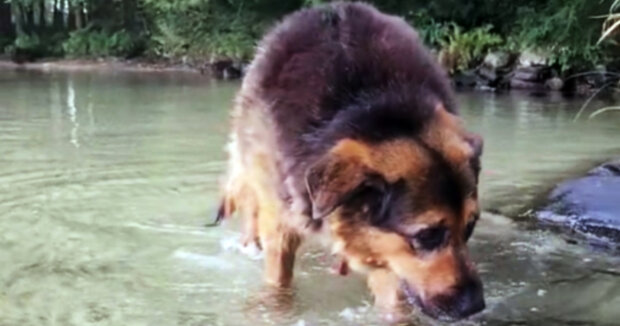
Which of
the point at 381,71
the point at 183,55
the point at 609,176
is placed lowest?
the point at 183,55

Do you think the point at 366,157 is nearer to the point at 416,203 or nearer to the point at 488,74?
the point at 416,203

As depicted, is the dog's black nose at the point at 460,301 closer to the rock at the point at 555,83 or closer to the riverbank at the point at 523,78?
the riverbank at the point at 523,78

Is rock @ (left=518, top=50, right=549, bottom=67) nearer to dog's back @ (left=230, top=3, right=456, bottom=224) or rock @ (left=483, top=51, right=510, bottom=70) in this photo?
rock @ (left=483, top=51, right=510, bottom=70)

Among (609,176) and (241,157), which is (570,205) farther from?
(241,157)

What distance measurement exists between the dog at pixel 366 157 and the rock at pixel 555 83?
13638mm

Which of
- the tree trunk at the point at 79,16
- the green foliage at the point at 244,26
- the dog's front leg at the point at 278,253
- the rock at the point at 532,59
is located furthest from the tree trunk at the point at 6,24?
the dog's front leg at the point at 278,253

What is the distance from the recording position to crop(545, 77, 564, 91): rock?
17344 millimetres

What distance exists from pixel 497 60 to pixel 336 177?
52.6ft

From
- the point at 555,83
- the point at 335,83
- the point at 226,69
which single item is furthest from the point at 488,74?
the point at 335,83

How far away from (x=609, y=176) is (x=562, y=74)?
12.2m

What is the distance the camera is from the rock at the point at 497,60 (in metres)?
18.6

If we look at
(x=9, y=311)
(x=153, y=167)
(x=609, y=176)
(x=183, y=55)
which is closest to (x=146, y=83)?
(x=183, y=55)

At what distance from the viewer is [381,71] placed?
3770mm

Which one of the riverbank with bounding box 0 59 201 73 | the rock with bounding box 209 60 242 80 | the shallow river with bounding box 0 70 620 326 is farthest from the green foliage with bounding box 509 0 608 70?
the riverbank with bounding box 0 59 201 73
